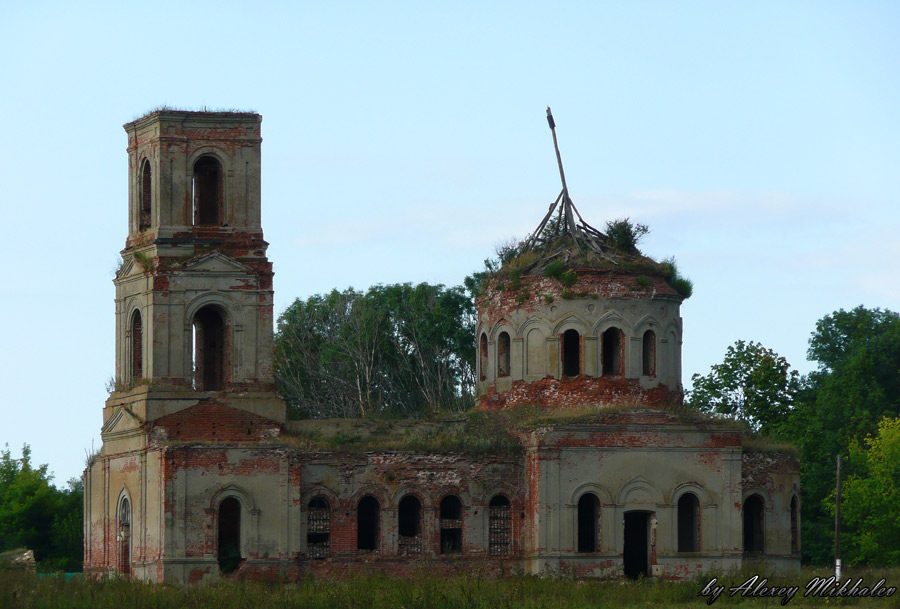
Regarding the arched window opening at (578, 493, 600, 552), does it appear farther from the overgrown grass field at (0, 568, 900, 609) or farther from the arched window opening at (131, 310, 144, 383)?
the arched window opening at (131, 310, 144, 383)

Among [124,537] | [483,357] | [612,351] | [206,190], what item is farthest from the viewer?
[483,357]

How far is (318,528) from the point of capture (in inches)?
1615

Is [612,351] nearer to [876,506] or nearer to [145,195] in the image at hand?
[876,506]

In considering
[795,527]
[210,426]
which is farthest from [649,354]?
[210,426]

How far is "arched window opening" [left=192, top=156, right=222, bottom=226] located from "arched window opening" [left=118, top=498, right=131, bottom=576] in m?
6.51

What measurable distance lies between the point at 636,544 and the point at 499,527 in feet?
10.6

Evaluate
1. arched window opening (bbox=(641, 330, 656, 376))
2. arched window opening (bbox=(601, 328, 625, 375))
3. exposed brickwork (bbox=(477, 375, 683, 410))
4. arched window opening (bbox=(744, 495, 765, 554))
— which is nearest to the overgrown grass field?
arched window opening (bbox=(744, 495, 765, 554))

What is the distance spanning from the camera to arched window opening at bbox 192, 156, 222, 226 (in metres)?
42.6

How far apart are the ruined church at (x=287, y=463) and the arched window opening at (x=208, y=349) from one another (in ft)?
0.17

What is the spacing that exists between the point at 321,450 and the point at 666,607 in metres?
8.84

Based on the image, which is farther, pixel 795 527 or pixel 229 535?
pixel 795 527

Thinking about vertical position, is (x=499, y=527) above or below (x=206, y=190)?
below

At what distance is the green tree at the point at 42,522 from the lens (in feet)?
180

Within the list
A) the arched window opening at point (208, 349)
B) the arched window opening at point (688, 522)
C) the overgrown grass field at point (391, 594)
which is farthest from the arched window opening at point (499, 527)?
the arched window opening at point (208, 349)
